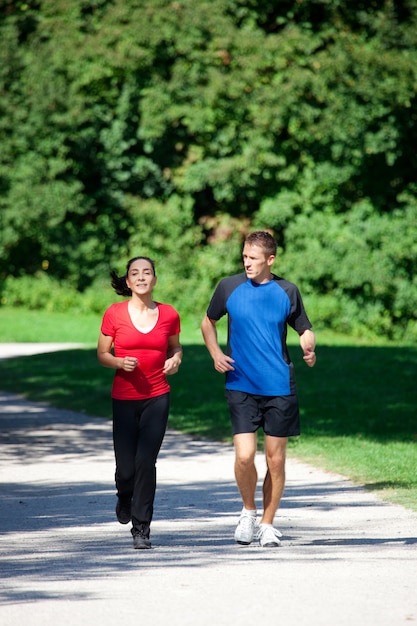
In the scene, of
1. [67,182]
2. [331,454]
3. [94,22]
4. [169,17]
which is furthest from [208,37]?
[331,454]

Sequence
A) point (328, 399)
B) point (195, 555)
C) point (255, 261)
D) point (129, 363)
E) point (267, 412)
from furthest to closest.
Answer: point (328, 399) → point (267, 412) → point (255, 261) → point (129, 363) → point (195, 555)

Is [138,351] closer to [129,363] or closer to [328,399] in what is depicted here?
[129,363]

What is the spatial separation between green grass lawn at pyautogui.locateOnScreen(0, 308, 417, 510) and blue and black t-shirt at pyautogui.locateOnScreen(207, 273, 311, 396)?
2014 mm

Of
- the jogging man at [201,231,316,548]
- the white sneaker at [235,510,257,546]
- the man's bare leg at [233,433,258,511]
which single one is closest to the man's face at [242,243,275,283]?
the jogging man at [201,231,316,548]

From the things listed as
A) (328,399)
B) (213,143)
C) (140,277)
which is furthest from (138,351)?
(213,143)

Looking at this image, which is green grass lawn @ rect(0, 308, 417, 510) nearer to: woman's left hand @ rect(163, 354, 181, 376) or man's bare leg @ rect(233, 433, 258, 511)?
man's bare leg @ rect(233, 433, 258, 511)

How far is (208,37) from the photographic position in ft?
106

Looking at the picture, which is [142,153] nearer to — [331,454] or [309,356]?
[331,454]

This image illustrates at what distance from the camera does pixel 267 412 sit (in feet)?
22.7

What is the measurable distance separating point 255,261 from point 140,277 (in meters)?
0.69

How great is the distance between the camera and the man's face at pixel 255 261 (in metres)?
6.78

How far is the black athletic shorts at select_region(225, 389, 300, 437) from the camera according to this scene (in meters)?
6.88

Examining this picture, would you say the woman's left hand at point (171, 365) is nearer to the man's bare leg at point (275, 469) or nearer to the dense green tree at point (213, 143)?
the man's bare leg at point (275, 469)

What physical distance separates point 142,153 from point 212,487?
90.2 ft
